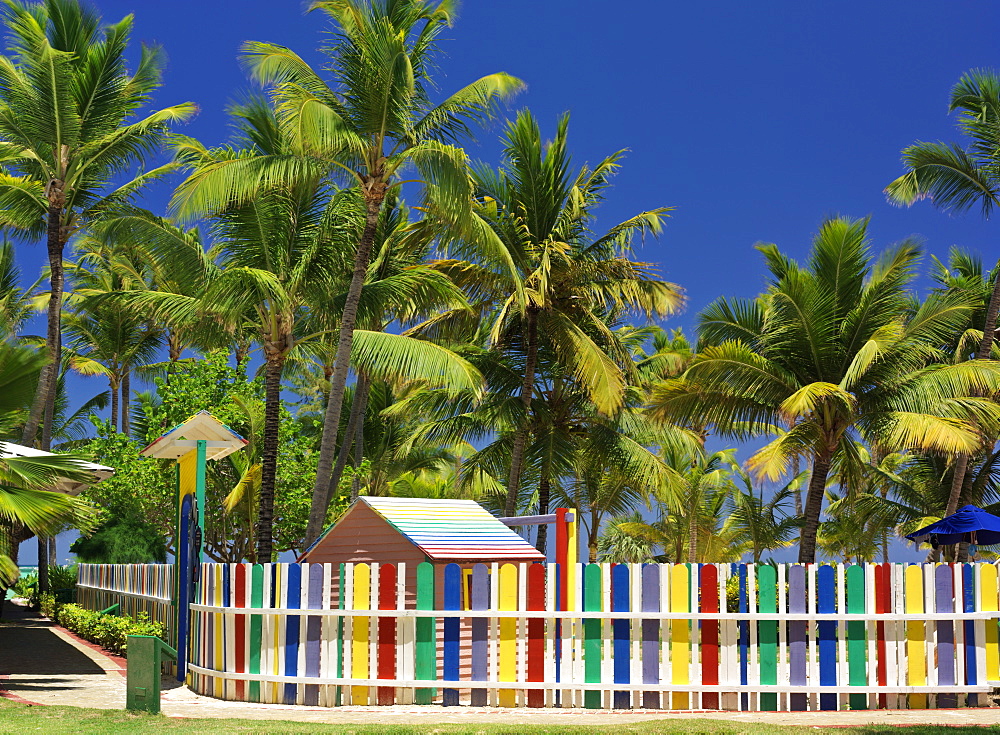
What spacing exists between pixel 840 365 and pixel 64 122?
15807 millimetres

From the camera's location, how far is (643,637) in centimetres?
998

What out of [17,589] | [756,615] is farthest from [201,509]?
[17,589]

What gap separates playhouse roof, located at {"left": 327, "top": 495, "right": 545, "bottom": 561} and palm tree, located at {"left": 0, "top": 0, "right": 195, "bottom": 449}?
11587 mm

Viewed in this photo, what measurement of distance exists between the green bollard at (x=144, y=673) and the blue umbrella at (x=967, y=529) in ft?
39.9

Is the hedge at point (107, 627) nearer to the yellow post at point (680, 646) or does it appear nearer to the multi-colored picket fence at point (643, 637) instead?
the multi-colored picket fence at point (643, 637)

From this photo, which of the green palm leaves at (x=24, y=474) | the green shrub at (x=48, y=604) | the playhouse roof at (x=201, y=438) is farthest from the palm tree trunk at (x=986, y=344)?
the green shrub at (x=48, y=604)

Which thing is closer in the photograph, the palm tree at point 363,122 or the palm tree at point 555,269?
the palm tree at point 363,122

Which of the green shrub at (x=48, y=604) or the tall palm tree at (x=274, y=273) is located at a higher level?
the tall palm tree at (x=274, y=273)

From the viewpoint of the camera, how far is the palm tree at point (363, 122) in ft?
55.0

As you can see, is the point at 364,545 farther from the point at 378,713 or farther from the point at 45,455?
the point at 45,455

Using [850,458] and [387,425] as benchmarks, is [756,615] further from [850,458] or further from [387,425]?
[387,425]

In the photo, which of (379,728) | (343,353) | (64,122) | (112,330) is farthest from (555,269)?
(112,330)

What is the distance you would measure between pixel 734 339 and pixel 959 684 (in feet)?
41.2

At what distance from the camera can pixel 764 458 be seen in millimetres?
20109
